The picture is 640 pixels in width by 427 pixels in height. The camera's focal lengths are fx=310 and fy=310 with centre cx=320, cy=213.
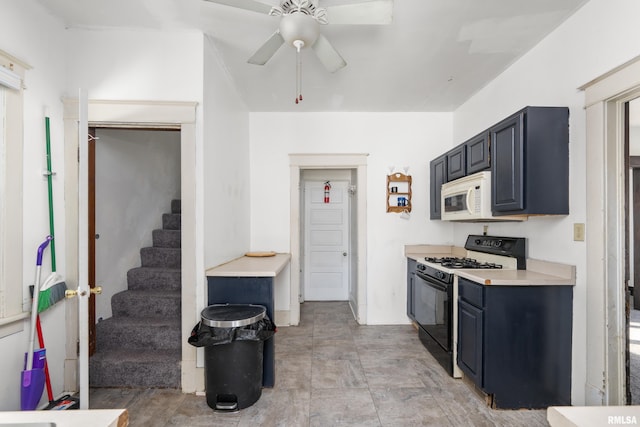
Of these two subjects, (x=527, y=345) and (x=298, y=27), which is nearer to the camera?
(x=298, y=27)

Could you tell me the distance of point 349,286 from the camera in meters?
4.88

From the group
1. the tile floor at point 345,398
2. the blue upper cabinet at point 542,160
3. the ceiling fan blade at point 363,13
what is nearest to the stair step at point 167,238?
the tile floor at point 345,398

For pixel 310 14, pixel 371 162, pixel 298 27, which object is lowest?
pixel 371 162

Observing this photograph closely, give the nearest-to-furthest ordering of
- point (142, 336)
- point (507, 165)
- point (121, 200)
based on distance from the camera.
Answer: point (507, 165), point (142, 336), point (121, 200)

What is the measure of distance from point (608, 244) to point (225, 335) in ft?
8.02

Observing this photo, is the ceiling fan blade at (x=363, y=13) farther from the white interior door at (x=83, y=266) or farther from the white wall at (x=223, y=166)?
the white interior door at (x=83, y=266)

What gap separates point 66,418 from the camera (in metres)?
0.80

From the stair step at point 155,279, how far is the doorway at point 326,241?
2171mm

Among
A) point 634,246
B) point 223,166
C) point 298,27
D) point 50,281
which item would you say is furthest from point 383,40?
point 634,246

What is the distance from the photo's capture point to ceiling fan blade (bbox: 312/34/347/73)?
1.93 metres

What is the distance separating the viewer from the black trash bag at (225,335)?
6.68 ft

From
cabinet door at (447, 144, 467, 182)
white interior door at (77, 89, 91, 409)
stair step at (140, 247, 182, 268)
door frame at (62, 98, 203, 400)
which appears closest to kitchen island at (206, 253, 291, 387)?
door frame at (62, 98, 203, 400)

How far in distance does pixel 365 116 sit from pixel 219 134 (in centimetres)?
197

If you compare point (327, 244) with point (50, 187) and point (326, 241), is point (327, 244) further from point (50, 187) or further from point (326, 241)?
point (50, 187)
